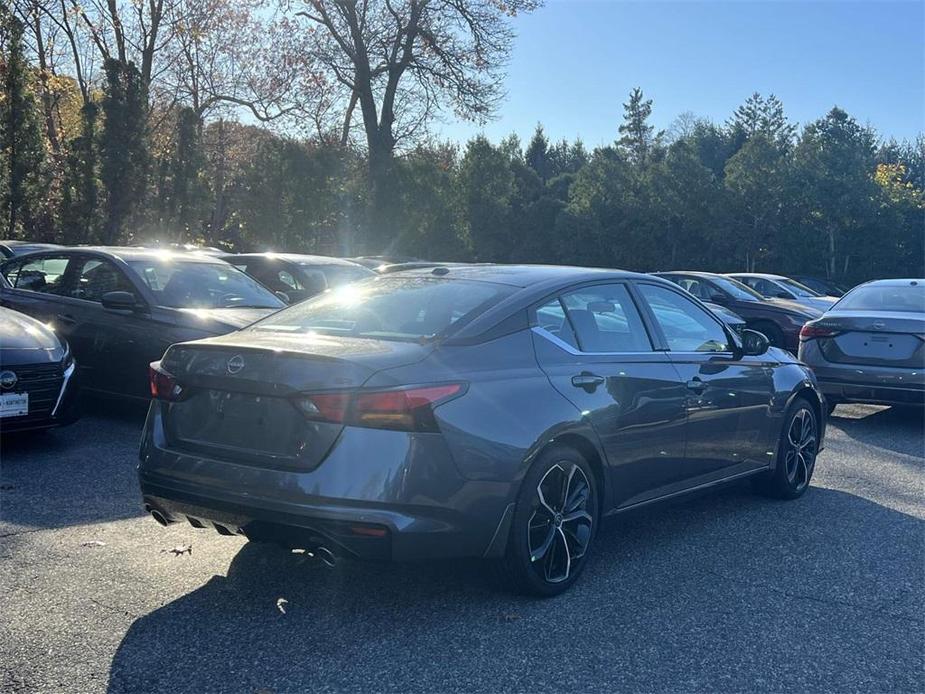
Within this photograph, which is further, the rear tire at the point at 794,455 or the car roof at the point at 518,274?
the rear tire at the point at 794,455

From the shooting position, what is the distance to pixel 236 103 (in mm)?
36000

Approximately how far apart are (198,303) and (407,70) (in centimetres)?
2573

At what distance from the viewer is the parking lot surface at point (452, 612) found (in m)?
3.57

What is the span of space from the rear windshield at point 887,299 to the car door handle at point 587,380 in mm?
6381

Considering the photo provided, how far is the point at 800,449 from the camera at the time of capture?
6574 mm

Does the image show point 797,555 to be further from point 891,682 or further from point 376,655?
point 376,655

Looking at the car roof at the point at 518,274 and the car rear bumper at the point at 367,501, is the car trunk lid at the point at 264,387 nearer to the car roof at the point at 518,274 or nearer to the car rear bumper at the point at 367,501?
the car rear bumper at the point at 367,501

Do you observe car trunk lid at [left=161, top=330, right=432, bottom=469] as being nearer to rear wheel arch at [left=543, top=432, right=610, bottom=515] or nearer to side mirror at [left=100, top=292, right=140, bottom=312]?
rear wheel arch at [left=543, top=432, right=610, bottom=515]

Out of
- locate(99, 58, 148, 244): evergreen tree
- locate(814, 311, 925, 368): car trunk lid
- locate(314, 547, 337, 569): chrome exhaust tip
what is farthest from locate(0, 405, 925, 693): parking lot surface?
locate(99, 58, 148, 244): evergreen tree

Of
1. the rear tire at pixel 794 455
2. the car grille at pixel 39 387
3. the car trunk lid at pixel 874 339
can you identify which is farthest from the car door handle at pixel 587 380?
the car trunk lid at pixel 874 339

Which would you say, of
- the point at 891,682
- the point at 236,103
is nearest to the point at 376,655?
the point at 891,682

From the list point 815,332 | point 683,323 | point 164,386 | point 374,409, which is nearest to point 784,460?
point 683,323

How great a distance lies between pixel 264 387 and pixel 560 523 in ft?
4.96

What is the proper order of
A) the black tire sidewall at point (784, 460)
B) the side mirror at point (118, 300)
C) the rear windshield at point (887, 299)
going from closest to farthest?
the black tire sidewall at point (784, 460) < the side mirror at point (118, 300) < the rear windshield at point (887, 299)
